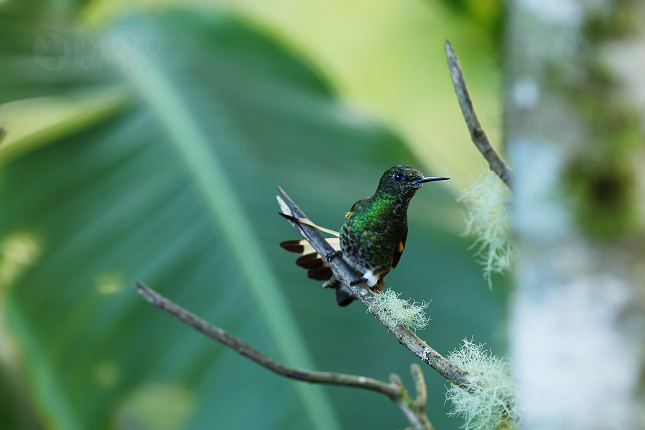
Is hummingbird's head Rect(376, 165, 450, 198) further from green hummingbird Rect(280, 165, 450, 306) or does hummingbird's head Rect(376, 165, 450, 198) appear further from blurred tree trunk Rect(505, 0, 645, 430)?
blurred tree trunk Rect(505, 0, 645, 430)

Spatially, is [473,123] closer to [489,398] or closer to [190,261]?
[489,398]

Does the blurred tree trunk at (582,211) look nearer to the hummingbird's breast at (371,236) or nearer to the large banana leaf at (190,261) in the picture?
the hummingbird's breast at (371,236)

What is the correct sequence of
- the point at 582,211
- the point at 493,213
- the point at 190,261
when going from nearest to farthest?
the point at 582,211 → the point at 493,213 → the point at 190,261

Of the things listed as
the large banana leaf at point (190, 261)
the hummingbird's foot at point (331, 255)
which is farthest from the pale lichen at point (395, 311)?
the large banana leaf at point (190, 261)

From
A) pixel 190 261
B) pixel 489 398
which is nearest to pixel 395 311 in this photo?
pixel 489 398

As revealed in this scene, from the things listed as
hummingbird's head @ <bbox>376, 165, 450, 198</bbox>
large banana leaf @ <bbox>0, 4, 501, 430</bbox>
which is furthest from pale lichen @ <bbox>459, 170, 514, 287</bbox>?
large banana leaf @ <bbox>0, 4, 501, 430</bbox>

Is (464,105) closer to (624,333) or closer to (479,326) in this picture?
(624,333)
